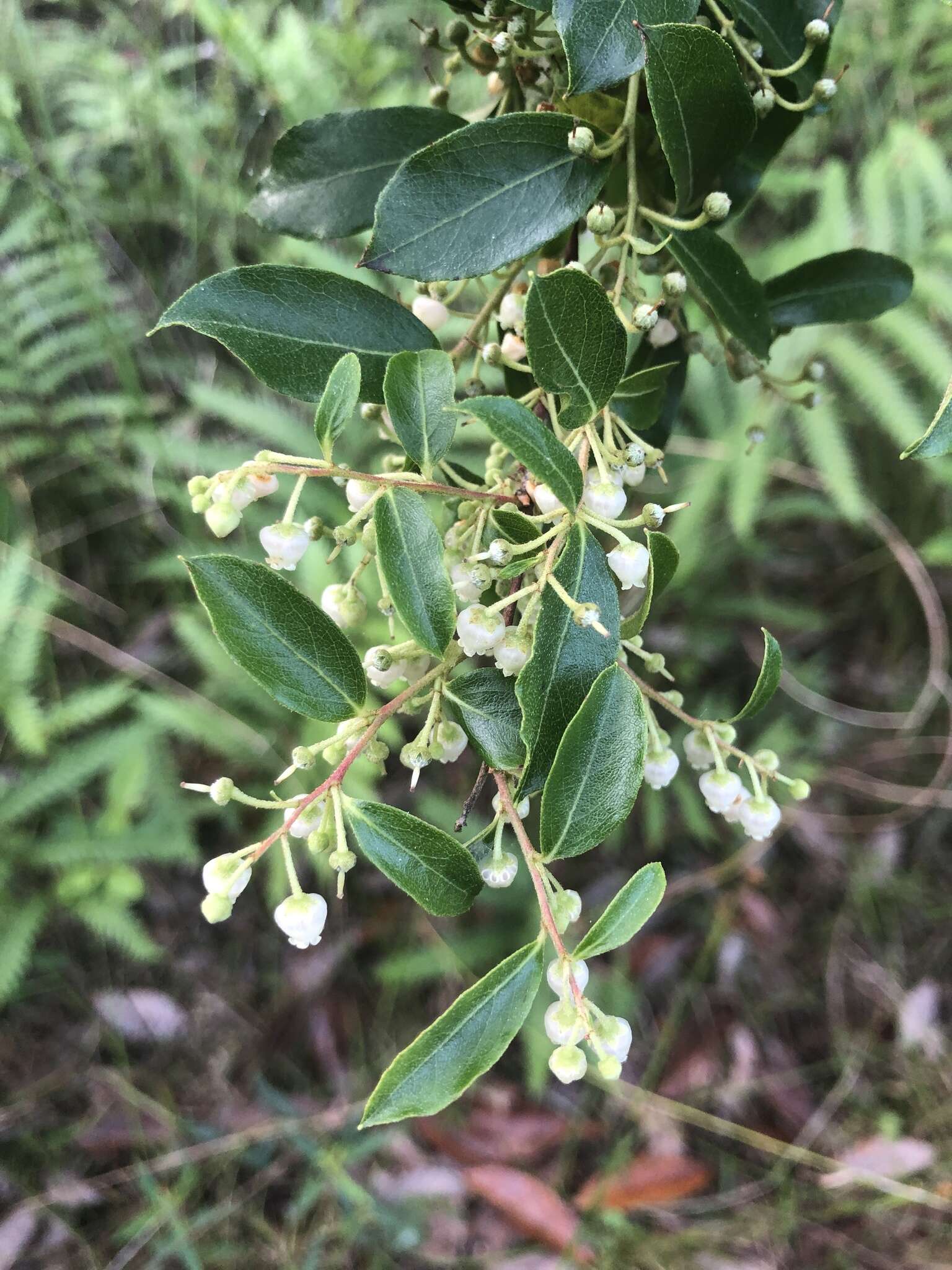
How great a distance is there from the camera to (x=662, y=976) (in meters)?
1.50

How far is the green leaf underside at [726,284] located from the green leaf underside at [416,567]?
0.17 metres

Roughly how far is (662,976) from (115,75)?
197 cm

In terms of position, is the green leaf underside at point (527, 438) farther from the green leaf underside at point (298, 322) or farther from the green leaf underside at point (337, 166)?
the green leaf underside at point (337, 166)

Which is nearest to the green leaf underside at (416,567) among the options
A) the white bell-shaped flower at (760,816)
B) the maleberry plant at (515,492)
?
the maleberry plant at (515,492)

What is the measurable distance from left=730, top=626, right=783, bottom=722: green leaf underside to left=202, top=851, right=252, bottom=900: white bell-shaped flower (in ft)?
0.73

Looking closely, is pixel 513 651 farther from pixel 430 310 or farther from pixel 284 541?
pixel 430 310

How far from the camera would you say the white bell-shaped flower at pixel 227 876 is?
14.0 inches

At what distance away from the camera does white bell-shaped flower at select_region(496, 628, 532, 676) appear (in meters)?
0.38

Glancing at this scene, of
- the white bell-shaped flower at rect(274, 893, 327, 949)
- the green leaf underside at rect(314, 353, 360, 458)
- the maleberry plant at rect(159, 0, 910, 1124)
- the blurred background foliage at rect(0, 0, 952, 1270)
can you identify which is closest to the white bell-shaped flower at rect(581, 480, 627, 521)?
the maleberry plant at rect(159, 0, 910, 1124)

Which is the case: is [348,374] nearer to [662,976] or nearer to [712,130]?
[712,130]

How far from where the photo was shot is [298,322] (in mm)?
395

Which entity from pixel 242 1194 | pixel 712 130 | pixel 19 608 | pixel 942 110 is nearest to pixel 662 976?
pixel 242 1194

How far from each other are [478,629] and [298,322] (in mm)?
163

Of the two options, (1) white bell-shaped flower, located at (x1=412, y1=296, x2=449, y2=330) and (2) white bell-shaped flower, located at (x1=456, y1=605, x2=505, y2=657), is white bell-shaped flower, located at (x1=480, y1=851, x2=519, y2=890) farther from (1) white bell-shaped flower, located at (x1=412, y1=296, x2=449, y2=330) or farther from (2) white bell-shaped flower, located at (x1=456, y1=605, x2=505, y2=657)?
(1) white bell-shaped flower, located at (x1=412, y1=296, x2=449, y2=330)
